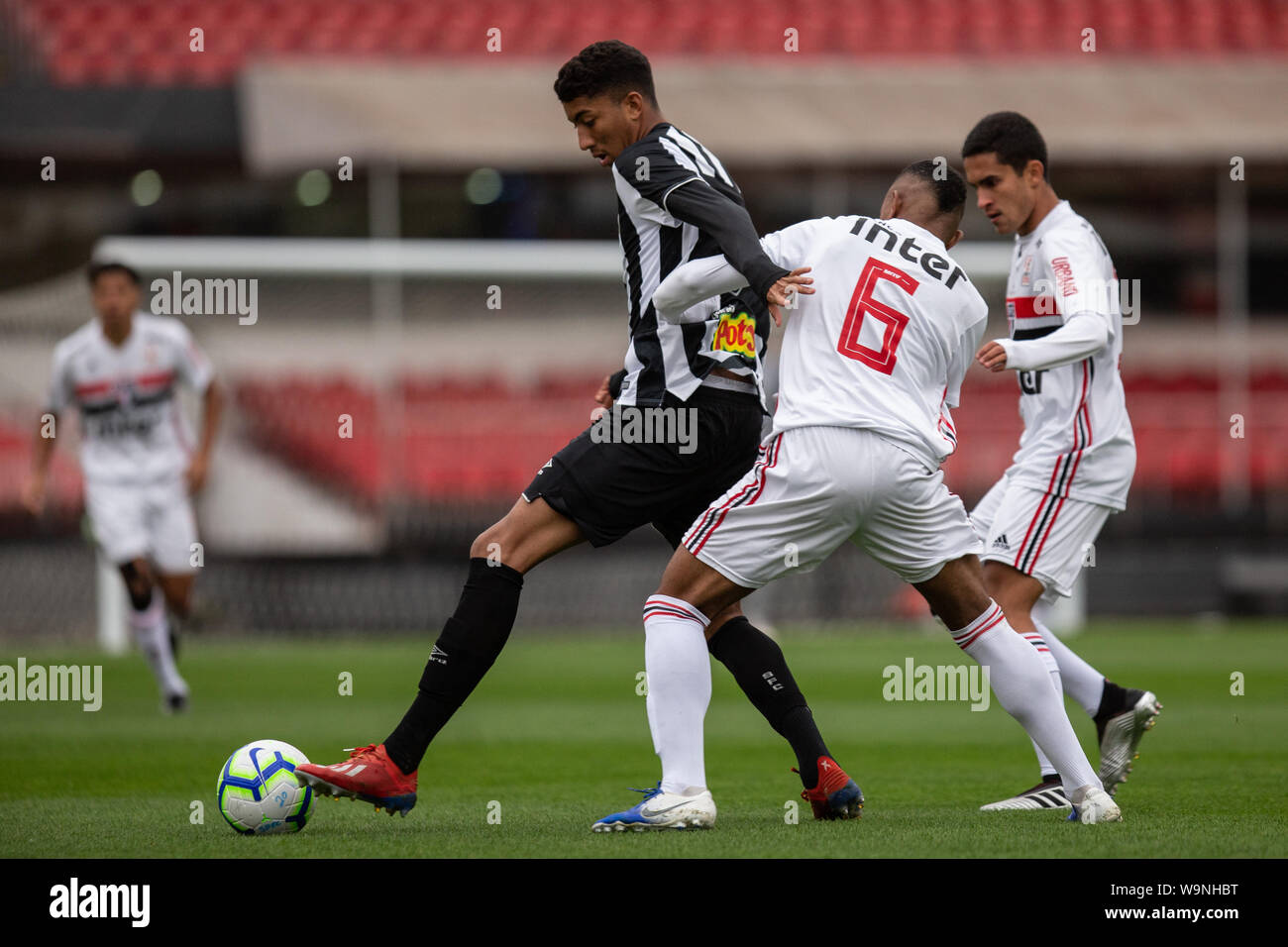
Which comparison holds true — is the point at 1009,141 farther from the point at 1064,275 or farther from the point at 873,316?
the point at 873,316

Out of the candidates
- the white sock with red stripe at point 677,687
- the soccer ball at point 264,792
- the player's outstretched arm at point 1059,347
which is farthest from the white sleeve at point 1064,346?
the soccer ball at point 264,792

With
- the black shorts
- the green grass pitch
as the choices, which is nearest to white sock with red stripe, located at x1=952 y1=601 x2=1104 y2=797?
the green grass pitch

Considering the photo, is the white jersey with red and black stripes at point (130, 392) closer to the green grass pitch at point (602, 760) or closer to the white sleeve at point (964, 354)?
the green grass pitch at point (602, 760)

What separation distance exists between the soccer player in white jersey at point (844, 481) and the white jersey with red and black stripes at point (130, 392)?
5.77 meters

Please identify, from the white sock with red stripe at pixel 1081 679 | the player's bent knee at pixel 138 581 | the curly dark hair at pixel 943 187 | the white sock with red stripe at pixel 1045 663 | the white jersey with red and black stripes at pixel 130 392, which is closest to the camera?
the curly dark hair at pixel 943 187

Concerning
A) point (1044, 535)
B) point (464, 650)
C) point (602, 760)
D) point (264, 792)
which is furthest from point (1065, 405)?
point (264, 792)

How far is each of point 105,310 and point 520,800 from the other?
508 centimetres

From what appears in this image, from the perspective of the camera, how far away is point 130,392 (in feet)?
32.3

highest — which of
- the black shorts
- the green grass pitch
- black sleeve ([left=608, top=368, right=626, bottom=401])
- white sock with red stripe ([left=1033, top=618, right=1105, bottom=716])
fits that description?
black sleeve ([left=608, top=368, right=626, bottom=401])

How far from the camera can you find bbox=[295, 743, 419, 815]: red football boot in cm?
463

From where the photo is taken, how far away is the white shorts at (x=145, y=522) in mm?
9625

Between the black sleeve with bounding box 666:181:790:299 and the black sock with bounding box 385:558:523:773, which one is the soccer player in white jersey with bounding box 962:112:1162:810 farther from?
the black sock with bounding box 385:558:523:773

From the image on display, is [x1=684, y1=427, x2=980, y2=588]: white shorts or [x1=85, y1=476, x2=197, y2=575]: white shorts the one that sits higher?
[x1=85, y1=476, x2=197, y2=575]: white shorts
